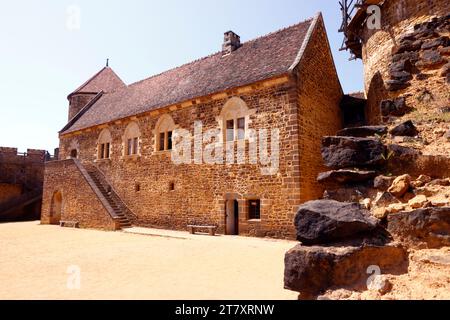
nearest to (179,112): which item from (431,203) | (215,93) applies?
(215,93)

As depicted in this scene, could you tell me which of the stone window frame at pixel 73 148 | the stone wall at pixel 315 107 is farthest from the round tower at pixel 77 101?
the stone wall at pixel 315 107

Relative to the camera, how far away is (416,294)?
293 centimetres

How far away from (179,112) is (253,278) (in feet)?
35.6

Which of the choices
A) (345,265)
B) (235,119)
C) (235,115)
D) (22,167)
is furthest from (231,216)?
(22,167)

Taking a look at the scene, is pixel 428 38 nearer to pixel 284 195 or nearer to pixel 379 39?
pixel 379 39

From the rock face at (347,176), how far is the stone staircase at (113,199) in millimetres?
12991

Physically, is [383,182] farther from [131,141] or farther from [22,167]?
[22,167]

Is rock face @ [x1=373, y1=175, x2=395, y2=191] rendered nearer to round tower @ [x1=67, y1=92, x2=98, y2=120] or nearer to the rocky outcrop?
the rocky outcrop

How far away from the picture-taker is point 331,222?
3711 mm

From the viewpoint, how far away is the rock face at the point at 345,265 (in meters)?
3.39

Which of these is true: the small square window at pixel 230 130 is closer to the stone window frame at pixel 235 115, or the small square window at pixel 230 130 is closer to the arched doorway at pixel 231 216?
the stone window frame at pixel 235 115

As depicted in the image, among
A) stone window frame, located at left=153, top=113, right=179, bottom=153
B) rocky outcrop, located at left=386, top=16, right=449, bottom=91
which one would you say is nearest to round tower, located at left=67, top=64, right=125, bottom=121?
stone window frame, located at left=153, top=113, right=179, bottom=153

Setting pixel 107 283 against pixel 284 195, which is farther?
pixel 284 195

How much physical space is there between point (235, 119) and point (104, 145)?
10.7m
